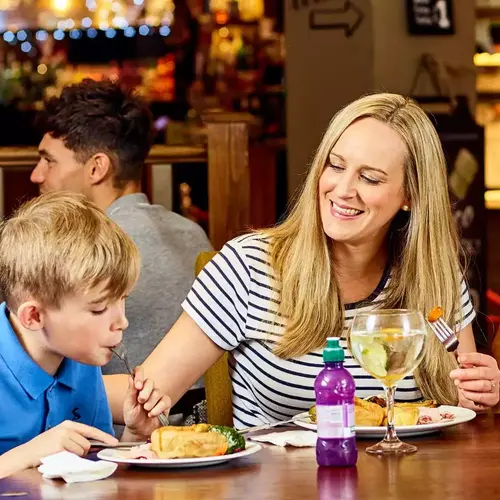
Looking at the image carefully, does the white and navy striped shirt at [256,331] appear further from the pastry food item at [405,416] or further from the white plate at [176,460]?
the white plate at [176,460]

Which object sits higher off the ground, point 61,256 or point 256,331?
point 61,256

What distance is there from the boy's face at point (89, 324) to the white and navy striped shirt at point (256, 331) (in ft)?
1.57

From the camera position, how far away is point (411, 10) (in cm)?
653

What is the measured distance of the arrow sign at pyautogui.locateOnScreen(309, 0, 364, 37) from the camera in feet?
21.9

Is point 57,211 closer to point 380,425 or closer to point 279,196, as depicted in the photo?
point 380,425

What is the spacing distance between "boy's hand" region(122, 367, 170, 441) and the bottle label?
425mm

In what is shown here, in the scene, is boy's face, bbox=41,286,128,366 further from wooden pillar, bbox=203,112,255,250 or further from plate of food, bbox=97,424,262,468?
wooden pillar, bbox=203,112,255,250

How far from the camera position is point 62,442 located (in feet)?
6.11

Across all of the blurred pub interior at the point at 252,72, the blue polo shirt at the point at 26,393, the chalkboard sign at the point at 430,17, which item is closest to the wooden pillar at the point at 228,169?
the blurred pub interior at the point at 252,72

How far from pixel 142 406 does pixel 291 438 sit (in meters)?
0.31

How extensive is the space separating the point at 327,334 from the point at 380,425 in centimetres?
50

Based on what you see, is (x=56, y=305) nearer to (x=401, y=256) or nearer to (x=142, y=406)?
(x=142, y=406)

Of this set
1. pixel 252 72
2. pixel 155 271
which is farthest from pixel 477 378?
pixel 252 72

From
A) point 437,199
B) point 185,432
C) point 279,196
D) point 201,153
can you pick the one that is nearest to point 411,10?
point 279,196
